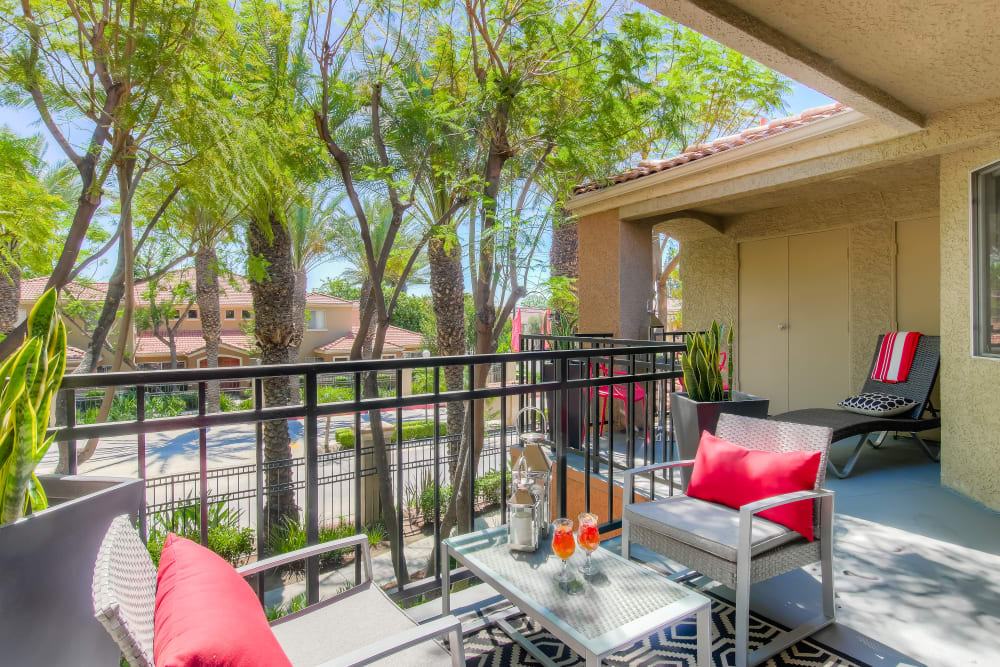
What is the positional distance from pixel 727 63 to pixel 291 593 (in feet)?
34.5

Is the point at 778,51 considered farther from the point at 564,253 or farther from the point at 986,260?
the point at 564,253

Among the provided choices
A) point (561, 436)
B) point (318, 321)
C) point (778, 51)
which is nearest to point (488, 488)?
point (561, 436)

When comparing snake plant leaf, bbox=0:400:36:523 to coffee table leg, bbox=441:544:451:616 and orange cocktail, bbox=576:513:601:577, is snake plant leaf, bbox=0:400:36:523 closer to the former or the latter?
coffee table leg, bbox=441:544:451:616

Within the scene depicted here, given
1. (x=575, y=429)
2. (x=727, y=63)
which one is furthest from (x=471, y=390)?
(x=727, y=63)

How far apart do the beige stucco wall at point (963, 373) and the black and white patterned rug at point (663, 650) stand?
7.95ft

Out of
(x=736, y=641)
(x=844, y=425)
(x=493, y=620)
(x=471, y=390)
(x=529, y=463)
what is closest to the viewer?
(x=736, y=641)

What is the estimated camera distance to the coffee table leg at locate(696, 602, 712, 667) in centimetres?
167

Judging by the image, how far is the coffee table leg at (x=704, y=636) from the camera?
1.67 metres

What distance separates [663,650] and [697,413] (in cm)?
139

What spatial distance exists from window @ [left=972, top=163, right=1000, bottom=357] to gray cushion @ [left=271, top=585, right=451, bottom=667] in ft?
13.1

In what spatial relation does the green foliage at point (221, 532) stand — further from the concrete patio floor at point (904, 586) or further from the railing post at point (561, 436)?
the concrete patio floor at point (904, 586)

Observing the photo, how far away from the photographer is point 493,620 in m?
2.29

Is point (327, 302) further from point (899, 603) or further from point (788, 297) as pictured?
point (899, 603)

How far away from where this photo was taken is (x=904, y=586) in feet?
8.39
